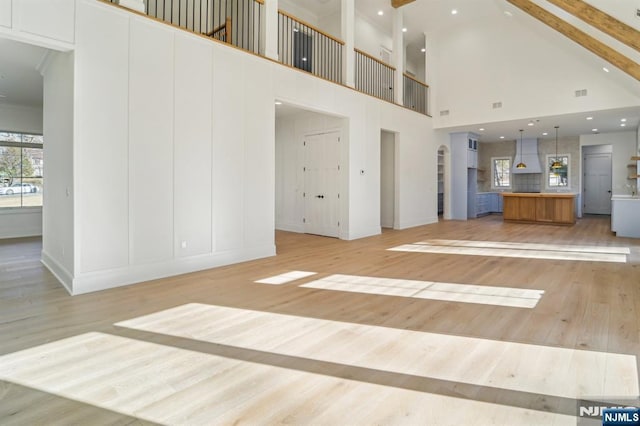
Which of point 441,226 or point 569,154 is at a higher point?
point 569,154

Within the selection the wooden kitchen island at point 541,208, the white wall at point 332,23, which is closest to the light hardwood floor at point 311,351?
the wooden kitchen island at point 541,208

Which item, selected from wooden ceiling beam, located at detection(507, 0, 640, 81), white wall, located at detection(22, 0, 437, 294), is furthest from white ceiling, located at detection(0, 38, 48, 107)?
wooden ceiling beam, located at detection(507, 0, 640, 81)

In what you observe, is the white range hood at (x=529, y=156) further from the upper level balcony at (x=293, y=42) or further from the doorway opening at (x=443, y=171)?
the upper level balcony at (x=293, y=42)

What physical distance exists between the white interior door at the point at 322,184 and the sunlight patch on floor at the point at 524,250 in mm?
1971

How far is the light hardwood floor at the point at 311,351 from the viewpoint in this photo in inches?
71.5

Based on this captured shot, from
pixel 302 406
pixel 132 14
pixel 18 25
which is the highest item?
pixel 132 14

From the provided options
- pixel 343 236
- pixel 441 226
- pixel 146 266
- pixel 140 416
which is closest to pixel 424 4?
pixel 441 226

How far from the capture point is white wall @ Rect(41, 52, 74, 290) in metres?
3.96

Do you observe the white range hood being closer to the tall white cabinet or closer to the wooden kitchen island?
the tall white cabinet

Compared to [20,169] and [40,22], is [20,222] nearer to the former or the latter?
[20,169]

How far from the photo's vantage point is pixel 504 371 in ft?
7.20

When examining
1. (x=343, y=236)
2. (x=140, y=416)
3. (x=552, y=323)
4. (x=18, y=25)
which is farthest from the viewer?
(x=343, y=236)

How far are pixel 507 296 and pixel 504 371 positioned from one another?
1833 millimetres

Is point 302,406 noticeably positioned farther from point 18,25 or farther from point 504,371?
point 18,25
